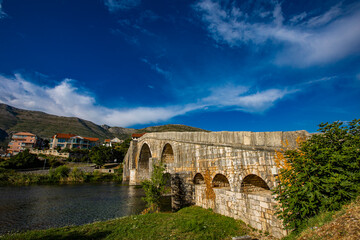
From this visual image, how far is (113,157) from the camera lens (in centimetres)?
5950

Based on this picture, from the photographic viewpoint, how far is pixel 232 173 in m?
9.00

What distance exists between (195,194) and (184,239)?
593 cm

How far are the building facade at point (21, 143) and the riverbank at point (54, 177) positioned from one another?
48621 mm

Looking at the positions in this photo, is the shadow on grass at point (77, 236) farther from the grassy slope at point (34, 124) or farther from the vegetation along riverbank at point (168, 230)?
the grassy slope at point (34, 124)

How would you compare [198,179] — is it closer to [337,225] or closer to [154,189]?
[154,189]

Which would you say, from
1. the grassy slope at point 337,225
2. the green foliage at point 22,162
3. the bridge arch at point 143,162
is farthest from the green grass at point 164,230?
the green foliage at point 22,162

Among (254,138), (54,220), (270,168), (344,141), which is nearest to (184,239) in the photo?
(270,168)

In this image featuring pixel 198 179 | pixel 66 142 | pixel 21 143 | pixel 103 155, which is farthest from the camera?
pixel 66 142

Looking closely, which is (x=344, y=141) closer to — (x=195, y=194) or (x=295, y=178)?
(x=295, y=178)

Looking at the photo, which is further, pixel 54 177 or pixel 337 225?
pixel 54 177

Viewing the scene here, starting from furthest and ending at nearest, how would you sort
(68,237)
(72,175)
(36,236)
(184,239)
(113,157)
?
(113,157), (72,175), (36,236), (68,237), (184,239)

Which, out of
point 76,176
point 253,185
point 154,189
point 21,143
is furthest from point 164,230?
point 21,143

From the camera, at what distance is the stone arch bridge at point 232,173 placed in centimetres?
699

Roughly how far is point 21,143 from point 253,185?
96.3 metres
